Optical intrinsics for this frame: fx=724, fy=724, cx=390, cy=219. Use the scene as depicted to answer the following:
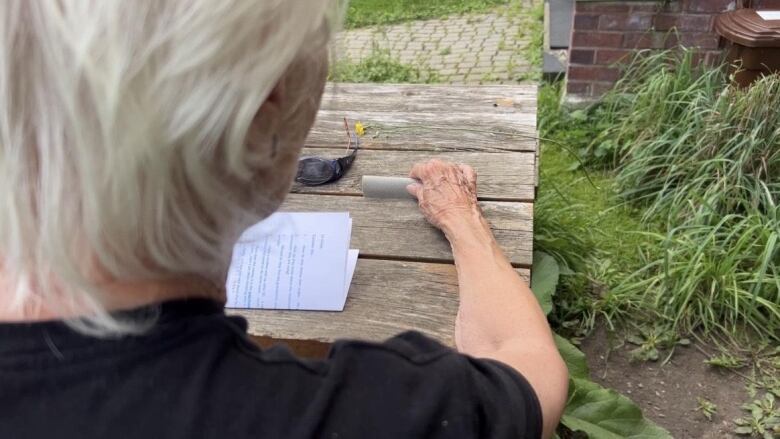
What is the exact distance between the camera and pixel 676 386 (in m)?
2.51

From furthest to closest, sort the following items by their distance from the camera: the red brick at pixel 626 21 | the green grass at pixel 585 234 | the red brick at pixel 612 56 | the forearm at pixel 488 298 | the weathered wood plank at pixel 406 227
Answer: the red brick at pixel 612 56 → the red brick at pixel 626 21 → the green grass at pixel 585 234 → the weathered wood plank at pixel 406 227 → the forearm at pixel 488 298

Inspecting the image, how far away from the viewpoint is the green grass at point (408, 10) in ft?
23.0

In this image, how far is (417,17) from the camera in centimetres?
698

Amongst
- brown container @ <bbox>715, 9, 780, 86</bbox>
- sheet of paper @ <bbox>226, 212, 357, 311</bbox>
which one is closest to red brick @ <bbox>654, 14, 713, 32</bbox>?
brown container @ <bbox>715, 9, 780, 86</bbox>

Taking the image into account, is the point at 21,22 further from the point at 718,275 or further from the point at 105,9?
the point at 718,275

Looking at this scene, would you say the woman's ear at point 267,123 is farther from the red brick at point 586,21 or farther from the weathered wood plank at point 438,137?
the red brick at point 586,21

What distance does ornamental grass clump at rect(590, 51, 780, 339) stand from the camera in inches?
105

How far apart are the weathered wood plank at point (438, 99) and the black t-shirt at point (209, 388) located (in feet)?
5.84

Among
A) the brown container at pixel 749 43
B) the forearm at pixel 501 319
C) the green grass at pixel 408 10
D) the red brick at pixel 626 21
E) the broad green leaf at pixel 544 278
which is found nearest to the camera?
the forearm at pixel 501 319

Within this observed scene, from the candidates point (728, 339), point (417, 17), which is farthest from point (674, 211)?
point (417, 17)

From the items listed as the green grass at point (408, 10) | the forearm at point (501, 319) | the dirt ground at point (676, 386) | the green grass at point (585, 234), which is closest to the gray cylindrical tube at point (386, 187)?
the forearm at point (501, 319)

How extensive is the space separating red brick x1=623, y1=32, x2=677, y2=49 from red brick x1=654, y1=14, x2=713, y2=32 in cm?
5

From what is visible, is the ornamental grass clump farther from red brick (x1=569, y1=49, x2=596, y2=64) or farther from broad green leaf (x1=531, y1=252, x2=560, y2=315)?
broad green leaf (x1=531, y1=252, x2=560, y2=315)

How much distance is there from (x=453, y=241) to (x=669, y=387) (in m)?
1.23
